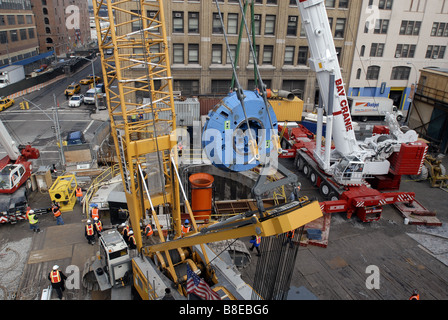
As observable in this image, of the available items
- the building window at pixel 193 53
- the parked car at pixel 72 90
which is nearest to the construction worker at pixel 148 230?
the building window at pixel 193 53

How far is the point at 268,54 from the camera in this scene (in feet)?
135

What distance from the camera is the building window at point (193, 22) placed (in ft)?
122

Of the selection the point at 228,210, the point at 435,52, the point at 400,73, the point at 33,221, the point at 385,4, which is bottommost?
the point at 228,210

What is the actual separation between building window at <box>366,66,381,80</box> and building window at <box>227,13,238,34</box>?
63.0 ft

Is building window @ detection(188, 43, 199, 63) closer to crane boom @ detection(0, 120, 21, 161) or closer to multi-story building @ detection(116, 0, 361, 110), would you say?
multi-story building @ detection(116, 0, 361, 110)

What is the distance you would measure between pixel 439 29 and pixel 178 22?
34259 mm

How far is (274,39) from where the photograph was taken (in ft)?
132

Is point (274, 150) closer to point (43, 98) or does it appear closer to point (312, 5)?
point (312, 5)

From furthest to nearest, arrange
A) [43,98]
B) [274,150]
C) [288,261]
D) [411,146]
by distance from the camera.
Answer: [43,98] → [411,146] → [274,150] → [288,261]

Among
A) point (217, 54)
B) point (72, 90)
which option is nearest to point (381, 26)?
point (217, 54)

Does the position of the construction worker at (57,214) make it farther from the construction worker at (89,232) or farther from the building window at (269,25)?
the building window at (269,25)

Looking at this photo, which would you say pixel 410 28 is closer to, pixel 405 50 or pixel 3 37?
pixel 405 50
